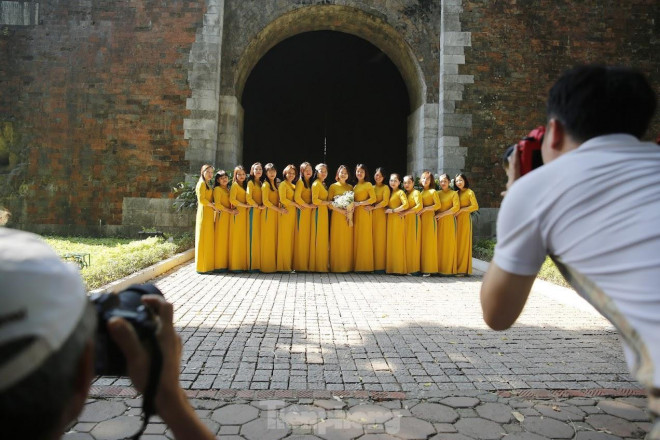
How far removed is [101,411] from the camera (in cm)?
270

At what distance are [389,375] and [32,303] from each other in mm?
2956

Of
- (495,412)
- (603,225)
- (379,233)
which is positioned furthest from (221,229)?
(603,225)

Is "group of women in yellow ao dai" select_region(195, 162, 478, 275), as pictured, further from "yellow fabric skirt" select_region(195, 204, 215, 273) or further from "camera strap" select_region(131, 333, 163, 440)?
"camera strap" select_region(131, 333, 163, 440)

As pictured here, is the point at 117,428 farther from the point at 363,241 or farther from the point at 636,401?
the point at 363,241

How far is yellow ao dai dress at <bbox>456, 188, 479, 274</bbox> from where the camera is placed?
9.18 m

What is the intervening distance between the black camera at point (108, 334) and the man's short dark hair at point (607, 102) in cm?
126

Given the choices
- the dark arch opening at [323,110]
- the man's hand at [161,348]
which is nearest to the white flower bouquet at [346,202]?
the man's hand at [161,348]

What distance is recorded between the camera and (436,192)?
9.15 metres

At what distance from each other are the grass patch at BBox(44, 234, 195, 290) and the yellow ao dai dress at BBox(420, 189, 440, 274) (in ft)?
16.6

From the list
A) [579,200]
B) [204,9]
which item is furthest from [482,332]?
[204,9]

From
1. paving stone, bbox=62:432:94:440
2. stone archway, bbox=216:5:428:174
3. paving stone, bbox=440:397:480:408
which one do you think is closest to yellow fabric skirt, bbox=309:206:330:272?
stone archway, bbox=216:5:428:174

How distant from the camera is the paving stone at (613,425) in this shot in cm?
255

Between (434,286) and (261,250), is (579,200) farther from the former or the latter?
(261,250)

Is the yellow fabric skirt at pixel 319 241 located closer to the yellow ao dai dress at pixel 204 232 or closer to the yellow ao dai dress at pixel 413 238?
the yellow ao dai dress at pixel 413 238
